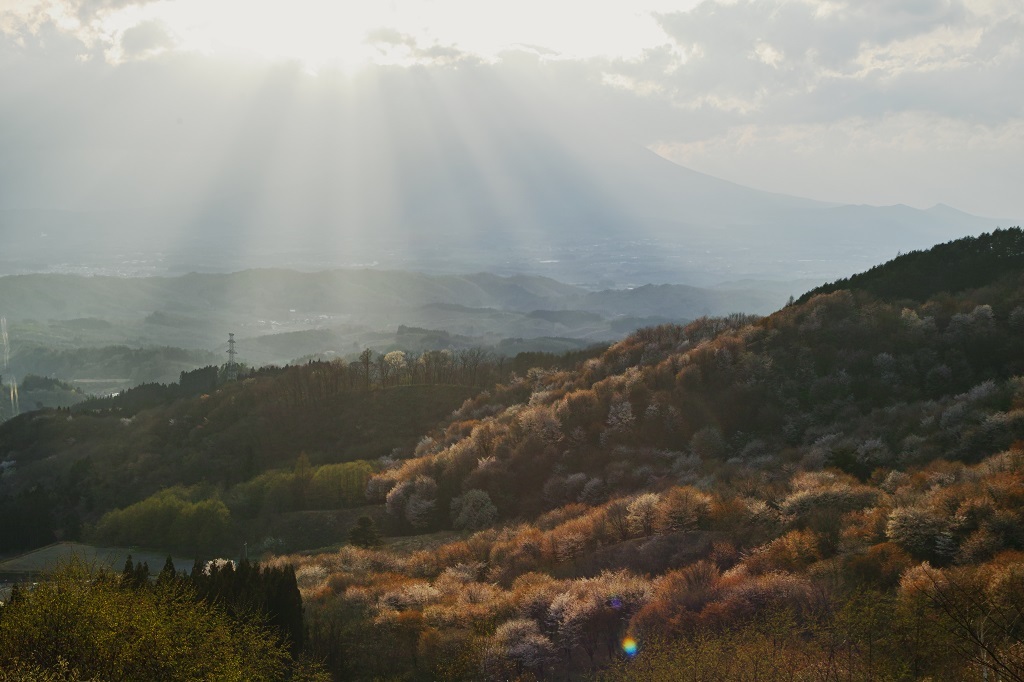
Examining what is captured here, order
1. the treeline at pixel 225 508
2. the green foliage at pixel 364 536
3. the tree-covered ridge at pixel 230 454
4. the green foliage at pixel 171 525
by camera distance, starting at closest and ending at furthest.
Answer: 1. the green foliage at pixel 364 536
2. the green foliage at pixel 171 525
3. the treeline at pixel 225 508
4. the tree-covered ridge at pixel 230 454

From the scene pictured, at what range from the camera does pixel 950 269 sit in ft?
229

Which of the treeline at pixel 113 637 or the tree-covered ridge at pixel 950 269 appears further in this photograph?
the tree-covered ridge at pixel 950 269

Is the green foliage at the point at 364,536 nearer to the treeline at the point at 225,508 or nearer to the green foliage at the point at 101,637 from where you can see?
the treeline at the point at 225,508

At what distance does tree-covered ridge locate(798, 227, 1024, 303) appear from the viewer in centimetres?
6662

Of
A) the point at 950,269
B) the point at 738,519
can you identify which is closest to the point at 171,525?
the point at 738,519

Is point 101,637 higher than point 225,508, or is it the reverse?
point 101,637

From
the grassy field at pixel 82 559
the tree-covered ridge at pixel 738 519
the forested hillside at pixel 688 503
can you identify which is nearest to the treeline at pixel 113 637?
the forested hillside at pixel 688 503

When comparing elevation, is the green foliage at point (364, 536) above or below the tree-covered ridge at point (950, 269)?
below

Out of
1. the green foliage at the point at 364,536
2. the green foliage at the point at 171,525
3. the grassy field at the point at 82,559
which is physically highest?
the green foliage at the point at 364,536

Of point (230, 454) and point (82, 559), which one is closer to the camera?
point (82, 559)

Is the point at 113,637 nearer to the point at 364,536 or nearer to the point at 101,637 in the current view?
the point at 101,637

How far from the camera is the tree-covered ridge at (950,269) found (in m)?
66.6

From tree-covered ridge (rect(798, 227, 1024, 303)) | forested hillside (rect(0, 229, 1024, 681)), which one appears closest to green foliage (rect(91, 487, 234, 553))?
forested hillside (rect(0, 229, 1024, 681))

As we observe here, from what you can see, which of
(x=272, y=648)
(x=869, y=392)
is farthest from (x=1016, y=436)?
(x=272, y=648)
